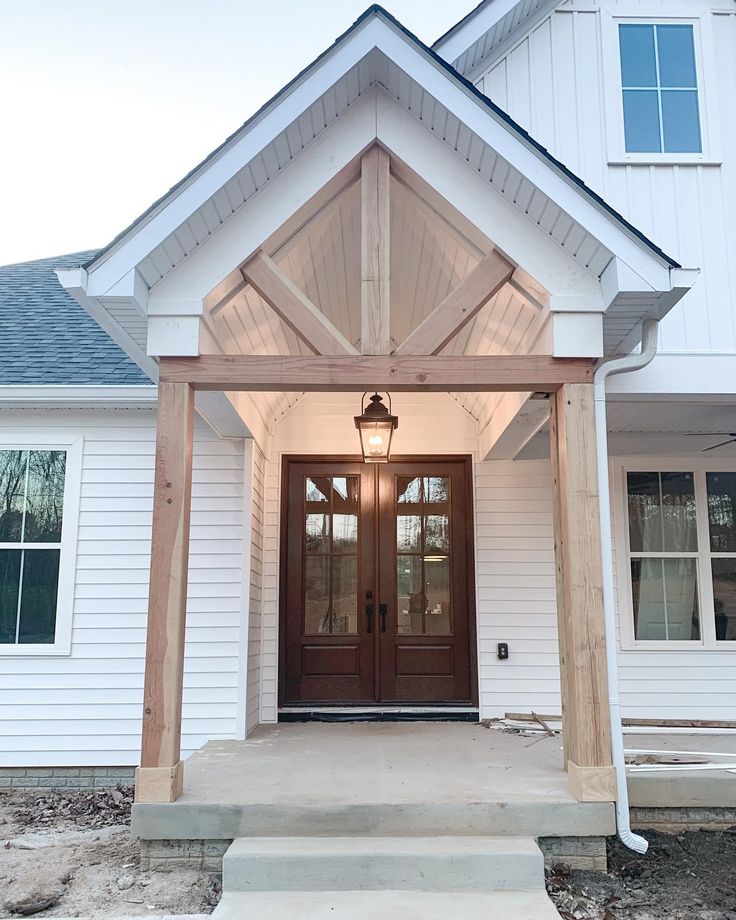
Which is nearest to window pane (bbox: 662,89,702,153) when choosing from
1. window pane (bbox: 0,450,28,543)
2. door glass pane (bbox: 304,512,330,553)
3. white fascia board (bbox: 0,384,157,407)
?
door glass pane (bbox: 304,512,330,553)

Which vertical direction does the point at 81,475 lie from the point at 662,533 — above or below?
above

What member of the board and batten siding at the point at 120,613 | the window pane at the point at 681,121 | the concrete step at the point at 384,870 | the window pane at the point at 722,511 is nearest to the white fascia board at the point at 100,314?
the board and batten siding at the point at 120,613

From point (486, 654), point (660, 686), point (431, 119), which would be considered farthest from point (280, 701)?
point (431, 119)

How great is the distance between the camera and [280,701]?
19.8 feet

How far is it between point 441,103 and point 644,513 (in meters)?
3.75

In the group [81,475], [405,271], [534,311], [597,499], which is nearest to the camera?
[597,499]

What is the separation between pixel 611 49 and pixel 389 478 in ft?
11.7

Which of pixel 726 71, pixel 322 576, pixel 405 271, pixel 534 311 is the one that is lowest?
pixel 322 576

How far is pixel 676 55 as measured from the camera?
541 cm

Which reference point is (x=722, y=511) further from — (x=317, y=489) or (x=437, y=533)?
Answer: (x=317, y=489)

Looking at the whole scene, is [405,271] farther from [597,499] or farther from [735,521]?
[735,521]

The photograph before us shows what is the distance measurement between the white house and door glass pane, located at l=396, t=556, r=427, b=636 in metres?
0.03

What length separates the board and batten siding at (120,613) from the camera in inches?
216

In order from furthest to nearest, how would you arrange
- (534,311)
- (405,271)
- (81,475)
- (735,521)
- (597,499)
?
(735,521)
(81,475)
(405,271)
(534,311)
(597,499)
